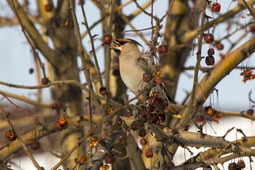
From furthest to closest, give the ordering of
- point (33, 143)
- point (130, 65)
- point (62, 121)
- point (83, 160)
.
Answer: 1. point (130, 65)
2. point (33, 143)
3. point (62, 121)
4. point (83, 160)

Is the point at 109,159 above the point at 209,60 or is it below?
below

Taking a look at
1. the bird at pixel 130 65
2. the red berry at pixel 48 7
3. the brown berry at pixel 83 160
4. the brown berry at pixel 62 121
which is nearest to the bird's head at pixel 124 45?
the bird at pixel 130 65

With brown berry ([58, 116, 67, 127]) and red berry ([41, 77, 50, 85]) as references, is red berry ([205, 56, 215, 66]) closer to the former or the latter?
brown berry ([58, 116, 67, 127])

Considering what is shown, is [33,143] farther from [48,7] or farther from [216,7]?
[48,7]

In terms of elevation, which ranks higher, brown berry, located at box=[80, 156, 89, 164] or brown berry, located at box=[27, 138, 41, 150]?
brown berry, located at box=[27, 138, 41, 150]

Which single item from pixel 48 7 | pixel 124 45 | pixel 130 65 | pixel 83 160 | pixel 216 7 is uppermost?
pixel 48 7

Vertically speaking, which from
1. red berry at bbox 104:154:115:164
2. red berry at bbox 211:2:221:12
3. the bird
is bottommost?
red berry at bbox 104:154:115:164

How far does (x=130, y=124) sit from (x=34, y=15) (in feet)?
8.24

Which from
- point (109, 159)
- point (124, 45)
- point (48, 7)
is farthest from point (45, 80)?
point (48, 7)

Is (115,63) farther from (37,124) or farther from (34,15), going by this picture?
(37,124)

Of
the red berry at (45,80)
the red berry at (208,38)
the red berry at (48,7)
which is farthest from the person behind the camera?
the red berry at (48,7)

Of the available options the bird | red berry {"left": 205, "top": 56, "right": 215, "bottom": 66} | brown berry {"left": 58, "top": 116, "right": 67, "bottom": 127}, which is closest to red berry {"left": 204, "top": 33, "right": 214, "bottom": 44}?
red berry {"left": 205, "top": 56, "right": 215, "bottom": 66}

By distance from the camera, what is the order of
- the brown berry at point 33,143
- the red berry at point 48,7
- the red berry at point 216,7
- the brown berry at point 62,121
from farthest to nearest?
the red berry at point 48,7 < the brown berry at point 33,143 < the brown berry at point 62,121 < the red berry at point 216,7

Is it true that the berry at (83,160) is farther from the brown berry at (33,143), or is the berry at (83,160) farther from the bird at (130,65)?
the bird at (130,65)
